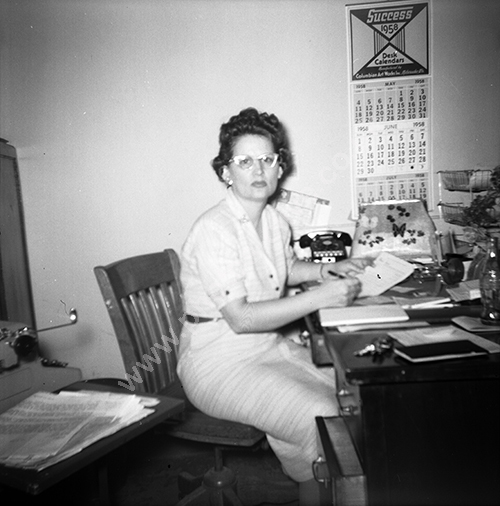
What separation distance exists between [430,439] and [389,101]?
1.72m

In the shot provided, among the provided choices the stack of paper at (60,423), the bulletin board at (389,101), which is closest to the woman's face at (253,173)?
the bulletin board at (389,101)

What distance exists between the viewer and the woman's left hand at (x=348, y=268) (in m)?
1.76

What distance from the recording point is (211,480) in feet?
5.31

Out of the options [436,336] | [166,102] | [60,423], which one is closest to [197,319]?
[60,423]

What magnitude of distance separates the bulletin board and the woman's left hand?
0.52m

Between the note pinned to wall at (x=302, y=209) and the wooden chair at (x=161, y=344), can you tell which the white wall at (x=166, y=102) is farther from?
the wooden chair at (x=161, y=344)

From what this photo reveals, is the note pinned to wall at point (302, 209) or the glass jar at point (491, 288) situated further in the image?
the note pinned to wall at point (302, 209)

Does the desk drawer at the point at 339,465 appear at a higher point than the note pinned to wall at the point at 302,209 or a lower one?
lower

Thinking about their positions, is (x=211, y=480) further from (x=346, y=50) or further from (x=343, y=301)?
(x=346, y=50)

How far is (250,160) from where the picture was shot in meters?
1.65

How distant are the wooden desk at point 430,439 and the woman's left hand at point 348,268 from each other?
862 mm

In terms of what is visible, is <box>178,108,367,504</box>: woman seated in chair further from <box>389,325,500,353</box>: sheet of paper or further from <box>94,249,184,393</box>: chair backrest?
<box>389,325,500,353</box>: sheet of paper

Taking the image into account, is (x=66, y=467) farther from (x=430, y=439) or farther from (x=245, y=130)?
(x=245, y=130)

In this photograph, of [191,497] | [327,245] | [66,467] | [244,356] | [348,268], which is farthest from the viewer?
[327,245]
